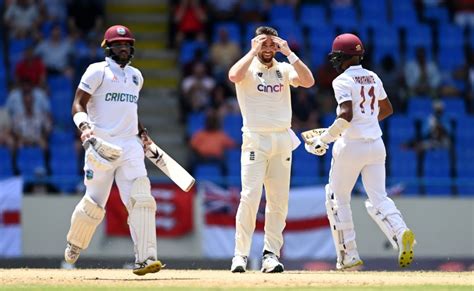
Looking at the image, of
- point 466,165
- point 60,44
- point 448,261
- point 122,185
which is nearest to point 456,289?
point 122,185

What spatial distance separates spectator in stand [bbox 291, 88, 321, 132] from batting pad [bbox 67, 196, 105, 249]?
8.29m

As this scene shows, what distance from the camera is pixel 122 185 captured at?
12414 mm

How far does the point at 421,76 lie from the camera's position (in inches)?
883

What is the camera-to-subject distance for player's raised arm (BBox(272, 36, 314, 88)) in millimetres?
13000

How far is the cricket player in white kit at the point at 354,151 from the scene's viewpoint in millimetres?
12935

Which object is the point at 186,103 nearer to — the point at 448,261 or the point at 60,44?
the point at 60,44

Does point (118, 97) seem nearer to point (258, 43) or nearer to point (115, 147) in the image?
point (115, 147)

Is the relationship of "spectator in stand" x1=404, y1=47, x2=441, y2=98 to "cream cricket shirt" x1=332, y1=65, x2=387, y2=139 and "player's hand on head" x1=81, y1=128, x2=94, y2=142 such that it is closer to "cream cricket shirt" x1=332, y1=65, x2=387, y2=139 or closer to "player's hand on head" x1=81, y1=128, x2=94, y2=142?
"cream cricket shirt" x1=332, y1=65, x2=387, y2=139

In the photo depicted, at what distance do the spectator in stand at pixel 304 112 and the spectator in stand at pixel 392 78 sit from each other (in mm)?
1629

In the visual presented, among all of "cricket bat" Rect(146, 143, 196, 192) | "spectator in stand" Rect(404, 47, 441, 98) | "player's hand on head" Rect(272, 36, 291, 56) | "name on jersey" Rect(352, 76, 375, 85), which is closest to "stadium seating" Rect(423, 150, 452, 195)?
"spectator in stand" Rect(404, 47, 441, 98)

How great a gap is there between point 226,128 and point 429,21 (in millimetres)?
5060

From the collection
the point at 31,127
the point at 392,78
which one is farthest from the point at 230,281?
the point at 392,78

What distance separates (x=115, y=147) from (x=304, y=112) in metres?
9.05

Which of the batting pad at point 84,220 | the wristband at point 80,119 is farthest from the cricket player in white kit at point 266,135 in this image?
the wristband at point 80,119
